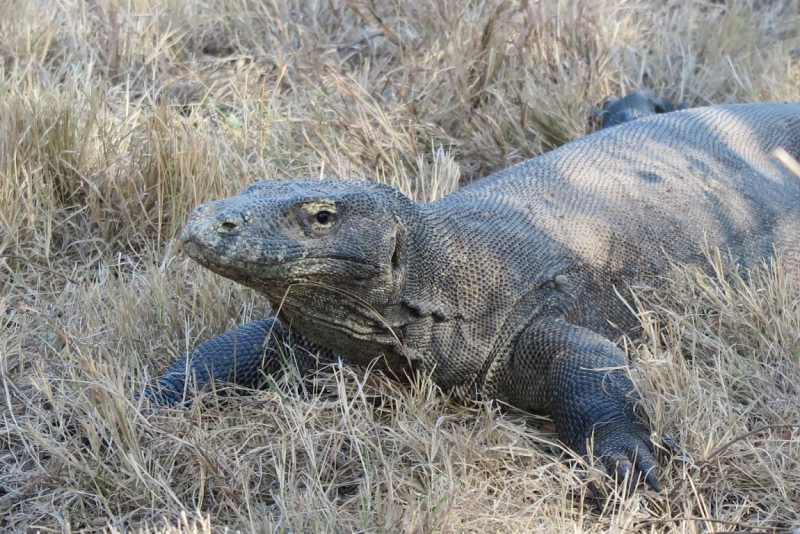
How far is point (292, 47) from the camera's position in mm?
5652

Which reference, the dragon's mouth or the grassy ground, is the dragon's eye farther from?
the grassy ground

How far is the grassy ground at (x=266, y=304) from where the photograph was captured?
9.29 ft

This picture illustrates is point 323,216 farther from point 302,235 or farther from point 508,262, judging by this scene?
point 508,262

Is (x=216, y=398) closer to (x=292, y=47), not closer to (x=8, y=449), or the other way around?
(x=8, y=449)

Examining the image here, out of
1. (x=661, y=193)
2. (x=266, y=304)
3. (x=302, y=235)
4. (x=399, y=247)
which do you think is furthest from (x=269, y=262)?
(x=661, y=193)

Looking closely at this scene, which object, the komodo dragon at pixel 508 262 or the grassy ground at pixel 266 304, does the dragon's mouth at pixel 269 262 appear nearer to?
the komodo dragon at pixel 508 262

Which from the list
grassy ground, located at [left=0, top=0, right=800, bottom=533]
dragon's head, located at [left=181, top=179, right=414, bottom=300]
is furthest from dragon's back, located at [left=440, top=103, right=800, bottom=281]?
dragon's head, located at [left=181, top=179, right=414, bottom=300]

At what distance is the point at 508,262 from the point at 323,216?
0.79m

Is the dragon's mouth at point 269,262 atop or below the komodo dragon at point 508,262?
atop

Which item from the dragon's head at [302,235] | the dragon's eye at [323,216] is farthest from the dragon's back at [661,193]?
the dragon's eye at [323,216]

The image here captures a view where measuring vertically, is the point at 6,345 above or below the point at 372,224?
below

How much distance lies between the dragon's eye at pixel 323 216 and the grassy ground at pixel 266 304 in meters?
0.53

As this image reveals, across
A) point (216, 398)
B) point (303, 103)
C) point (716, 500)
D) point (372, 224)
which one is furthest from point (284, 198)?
point (303, 103)

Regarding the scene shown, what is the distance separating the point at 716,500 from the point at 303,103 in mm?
3249
